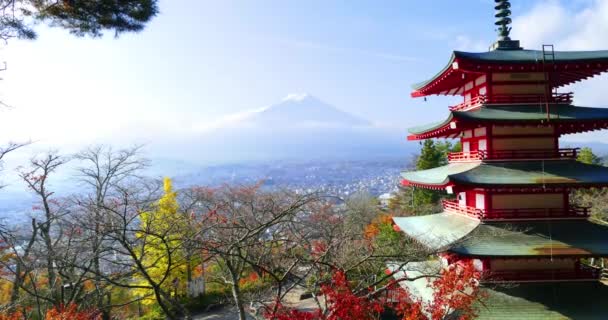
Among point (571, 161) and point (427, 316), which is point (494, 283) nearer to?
point (427, 316)

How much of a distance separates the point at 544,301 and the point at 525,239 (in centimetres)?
131

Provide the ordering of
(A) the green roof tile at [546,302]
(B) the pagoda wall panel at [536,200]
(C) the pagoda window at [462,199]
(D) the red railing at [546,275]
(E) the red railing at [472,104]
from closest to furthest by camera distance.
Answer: (A) the green roof tile at [546,302] < (D) the red railing at [546,275] < (B) the pagoda wall panel at [536,200] < (E) the red railing at [472,104] < (C) the pagoda window at [462,199]

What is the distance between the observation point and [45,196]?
13.0m

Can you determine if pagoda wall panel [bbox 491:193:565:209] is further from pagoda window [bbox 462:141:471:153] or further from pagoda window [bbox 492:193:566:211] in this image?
pagoda window [bbox 462:141:471:153]

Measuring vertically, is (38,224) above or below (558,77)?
below

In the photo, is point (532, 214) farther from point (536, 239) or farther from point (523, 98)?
point (523, 98)

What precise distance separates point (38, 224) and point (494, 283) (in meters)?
12.3

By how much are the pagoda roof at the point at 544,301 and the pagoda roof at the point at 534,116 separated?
11.6ft

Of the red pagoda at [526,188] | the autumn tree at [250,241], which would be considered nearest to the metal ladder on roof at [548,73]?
the red pagoda at [526,188]

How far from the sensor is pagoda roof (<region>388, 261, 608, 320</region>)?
8234 mm

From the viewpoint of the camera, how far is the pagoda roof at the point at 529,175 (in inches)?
342

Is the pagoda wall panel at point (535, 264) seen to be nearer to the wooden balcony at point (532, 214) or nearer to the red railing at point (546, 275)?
the red railing at point (546, 275)

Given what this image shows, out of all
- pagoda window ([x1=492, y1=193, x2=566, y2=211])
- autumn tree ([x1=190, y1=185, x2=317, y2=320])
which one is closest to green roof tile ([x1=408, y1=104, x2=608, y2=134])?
pagoda window ([x1=492, y1=193, x2=566, y2=211])

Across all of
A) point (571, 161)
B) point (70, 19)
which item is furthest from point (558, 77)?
point (70, 19)
